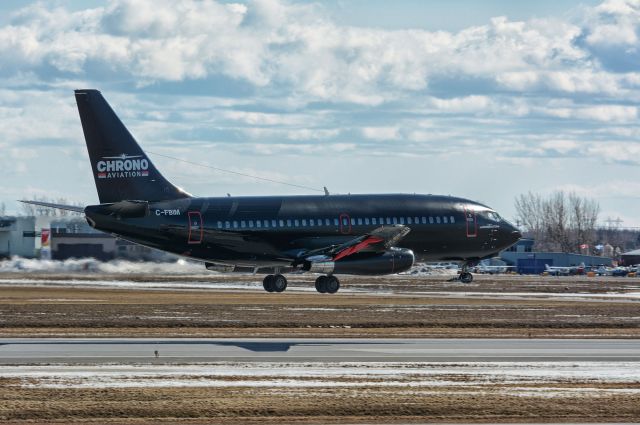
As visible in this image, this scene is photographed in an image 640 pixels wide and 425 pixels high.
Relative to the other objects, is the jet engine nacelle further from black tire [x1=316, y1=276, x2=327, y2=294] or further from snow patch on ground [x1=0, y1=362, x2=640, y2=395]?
snow patch on ground [x1=0, y1=362, x2=640, y2=395]

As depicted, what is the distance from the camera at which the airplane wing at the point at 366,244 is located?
57.9 metres

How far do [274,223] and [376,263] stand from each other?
6043 millimetres

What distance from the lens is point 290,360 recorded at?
33.2 meters

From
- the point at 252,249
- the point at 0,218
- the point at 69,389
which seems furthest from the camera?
the point at 0,218

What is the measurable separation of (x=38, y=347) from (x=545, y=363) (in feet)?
48.9

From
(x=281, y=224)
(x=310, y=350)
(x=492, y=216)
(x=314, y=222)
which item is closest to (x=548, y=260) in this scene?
(x=492, y=216)

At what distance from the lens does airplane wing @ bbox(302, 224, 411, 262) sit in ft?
190

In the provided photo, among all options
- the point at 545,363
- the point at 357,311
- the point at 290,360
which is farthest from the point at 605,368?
the point at 357,311

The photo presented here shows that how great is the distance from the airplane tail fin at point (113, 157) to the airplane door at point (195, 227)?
1.64 m

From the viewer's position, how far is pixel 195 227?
192ft

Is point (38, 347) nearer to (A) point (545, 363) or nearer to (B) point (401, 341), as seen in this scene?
(B) point (401, 341)

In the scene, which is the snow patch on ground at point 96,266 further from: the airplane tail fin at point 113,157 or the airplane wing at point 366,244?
the airplane tail fin at point 113,157

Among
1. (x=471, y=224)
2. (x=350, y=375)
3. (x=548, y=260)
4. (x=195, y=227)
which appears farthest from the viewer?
(x=548, y=260)

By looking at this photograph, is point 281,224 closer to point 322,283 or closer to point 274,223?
point 274,223
